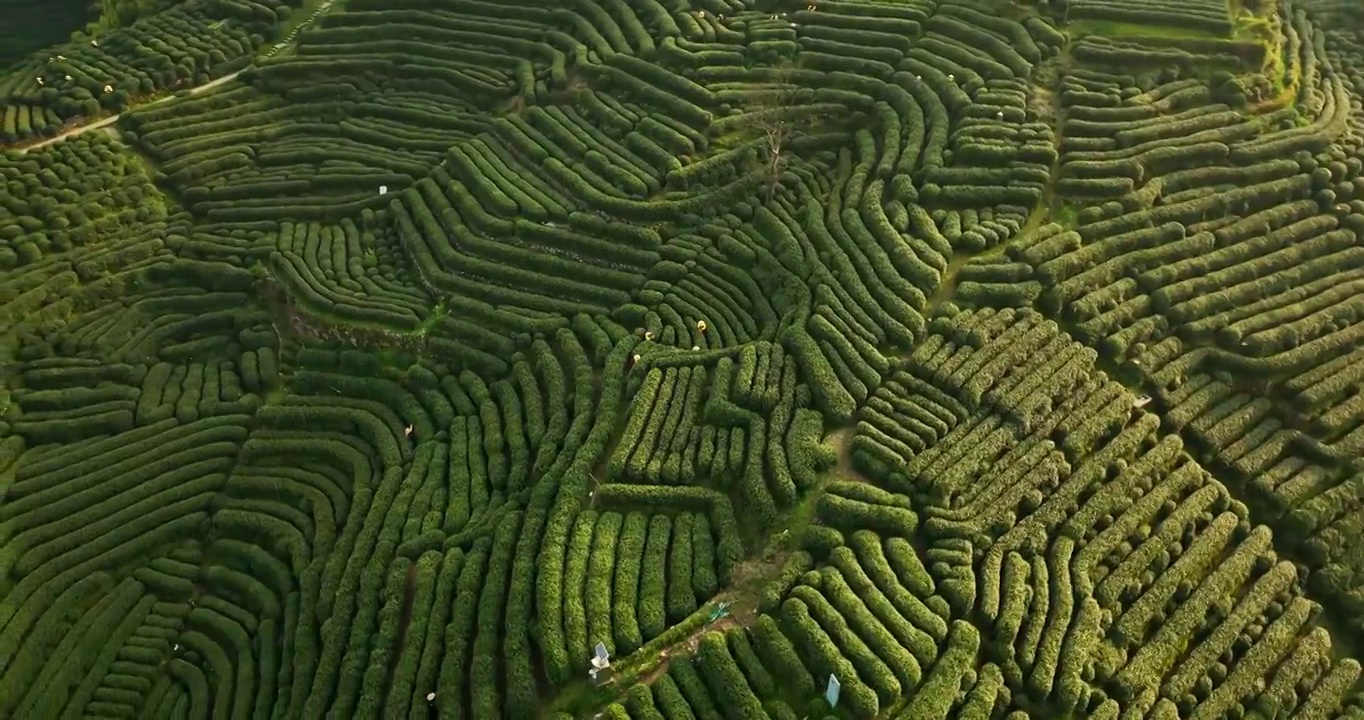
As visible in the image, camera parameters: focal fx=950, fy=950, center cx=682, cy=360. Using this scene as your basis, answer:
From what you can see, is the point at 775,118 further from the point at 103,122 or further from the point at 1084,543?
the point at 103,122

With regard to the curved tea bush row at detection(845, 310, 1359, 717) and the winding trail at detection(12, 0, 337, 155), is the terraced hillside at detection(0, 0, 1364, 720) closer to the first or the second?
the curved tea bush row at detection(845, 310, 1359, 717)

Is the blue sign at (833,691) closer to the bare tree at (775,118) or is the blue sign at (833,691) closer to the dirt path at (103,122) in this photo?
the bare tree at (775,118)

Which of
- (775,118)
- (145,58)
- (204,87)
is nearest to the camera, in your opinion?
(775,118)

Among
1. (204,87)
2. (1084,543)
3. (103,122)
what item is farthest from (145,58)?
(1084,543)

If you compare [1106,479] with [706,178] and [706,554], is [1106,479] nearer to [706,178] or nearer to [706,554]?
[706,554]

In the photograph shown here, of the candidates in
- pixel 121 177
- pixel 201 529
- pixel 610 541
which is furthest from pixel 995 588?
pixel 121 177

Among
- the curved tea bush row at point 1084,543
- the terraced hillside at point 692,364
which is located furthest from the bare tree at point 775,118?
the curved tea bush row at point 1084,543
